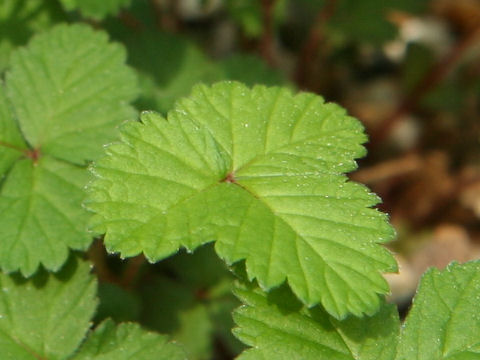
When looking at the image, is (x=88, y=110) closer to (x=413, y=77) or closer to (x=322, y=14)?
(x=322, y=14)

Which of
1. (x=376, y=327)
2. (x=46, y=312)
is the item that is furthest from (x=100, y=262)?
(x=376, y=327)

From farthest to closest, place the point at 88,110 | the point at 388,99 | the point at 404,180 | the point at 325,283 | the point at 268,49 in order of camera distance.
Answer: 1. the point at 388,99
2. the point at 404,180
3. the point at 268,49
4. the point at 88,110
5. the point at 325,283

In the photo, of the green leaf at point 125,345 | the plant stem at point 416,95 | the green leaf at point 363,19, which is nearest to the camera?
the green leaf at point 125,345

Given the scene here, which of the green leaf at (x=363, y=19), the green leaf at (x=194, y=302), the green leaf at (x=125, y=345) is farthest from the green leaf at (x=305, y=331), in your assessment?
the green leaf at (x=363, y=19)

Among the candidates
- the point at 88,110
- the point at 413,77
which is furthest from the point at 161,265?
the point at 413,77

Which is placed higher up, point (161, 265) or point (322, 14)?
point (322, 14)

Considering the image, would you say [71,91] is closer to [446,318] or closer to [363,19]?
[446,318]

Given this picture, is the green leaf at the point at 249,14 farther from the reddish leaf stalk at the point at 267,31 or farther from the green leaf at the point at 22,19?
the green leaf at the point at 22,19
